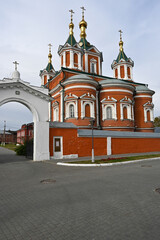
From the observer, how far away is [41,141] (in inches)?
570

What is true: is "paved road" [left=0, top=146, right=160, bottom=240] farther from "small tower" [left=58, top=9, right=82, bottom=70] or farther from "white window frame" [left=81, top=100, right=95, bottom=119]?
"small tower" [left=58, top=9, right=82, bottom=70]

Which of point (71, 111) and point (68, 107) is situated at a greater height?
point (68, 107)

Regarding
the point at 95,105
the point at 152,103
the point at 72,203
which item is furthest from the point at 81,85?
the point at 72,203

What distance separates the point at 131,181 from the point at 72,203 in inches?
140

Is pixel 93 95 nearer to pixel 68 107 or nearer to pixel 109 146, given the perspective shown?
pixel 68 107

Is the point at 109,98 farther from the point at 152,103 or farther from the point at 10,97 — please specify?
the point at 10,97

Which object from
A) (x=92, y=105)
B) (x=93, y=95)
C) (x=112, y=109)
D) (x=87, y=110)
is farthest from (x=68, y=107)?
(x=112, y=109)

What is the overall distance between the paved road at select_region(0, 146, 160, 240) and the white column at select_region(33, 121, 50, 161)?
742 cm

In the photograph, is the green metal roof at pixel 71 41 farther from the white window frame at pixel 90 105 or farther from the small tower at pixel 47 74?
the white window frame at pixel 90 105

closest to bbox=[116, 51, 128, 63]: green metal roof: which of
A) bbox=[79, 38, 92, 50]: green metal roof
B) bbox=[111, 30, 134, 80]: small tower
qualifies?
bbox=[111, 30, 134, 80]: small tower

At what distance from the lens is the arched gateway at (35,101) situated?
13.5 metres

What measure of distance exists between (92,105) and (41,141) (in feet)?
36.1

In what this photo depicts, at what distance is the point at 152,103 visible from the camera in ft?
99.6

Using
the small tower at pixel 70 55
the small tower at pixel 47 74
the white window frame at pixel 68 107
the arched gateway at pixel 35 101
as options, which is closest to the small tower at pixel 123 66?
the small tower at pixel 70 55
